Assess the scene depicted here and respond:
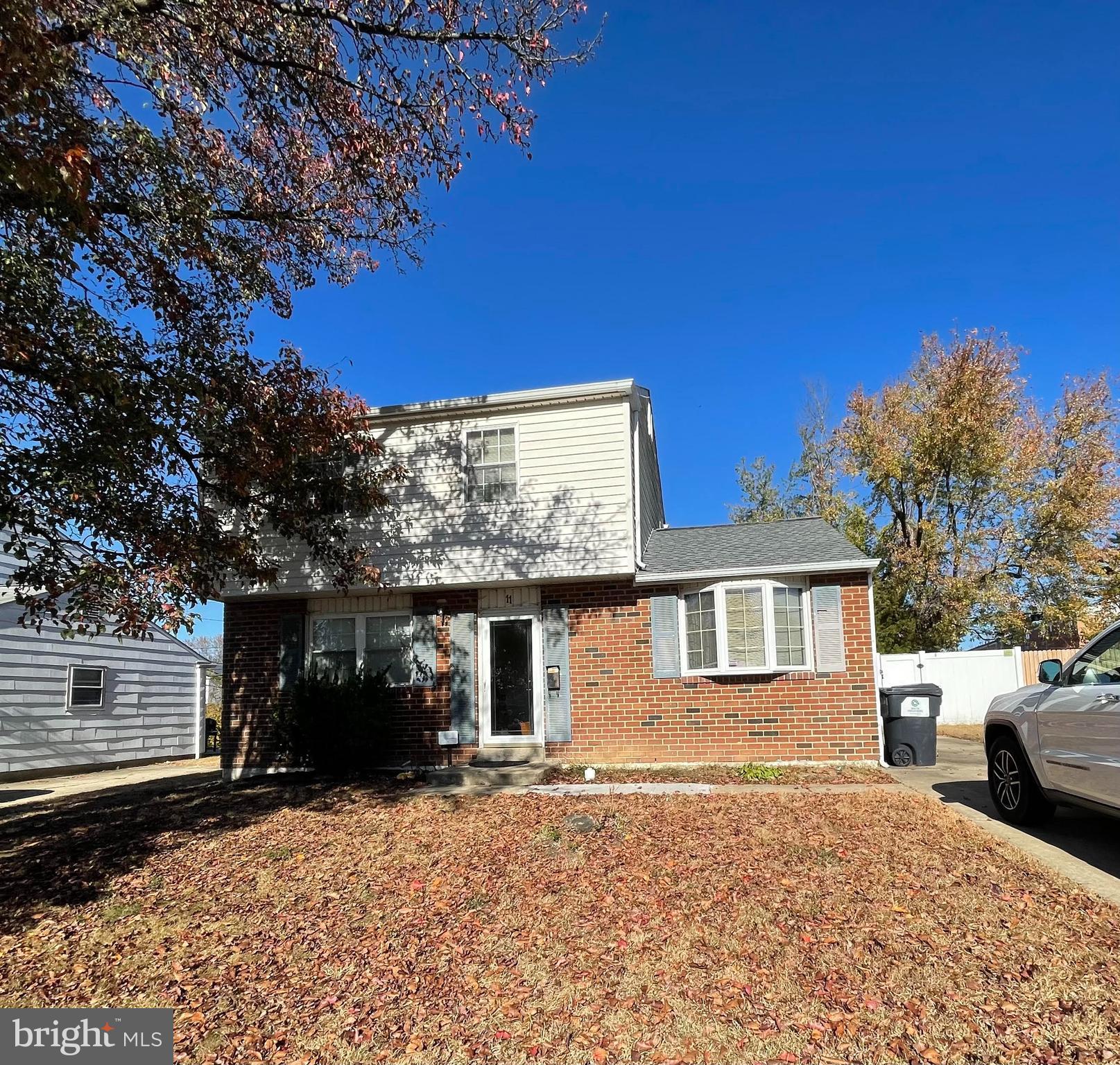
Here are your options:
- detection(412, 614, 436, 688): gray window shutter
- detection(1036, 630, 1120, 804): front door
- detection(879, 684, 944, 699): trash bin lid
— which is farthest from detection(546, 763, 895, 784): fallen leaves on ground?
detection(1036, 630, 1120, 804): front door

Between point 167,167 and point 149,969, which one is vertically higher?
point 167,167

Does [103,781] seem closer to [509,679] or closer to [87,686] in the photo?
[87,686]

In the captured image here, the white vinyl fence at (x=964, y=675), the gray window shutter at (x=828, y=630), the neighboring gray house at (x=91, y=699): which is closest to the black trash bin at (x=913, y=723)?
the gray window shutter at (x=828, y=630)

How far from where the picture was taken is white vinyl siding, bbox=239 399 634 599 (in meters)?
10.2

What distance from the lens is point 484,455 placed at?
10820 millimetres

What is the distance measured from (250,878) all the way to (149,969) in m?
1.44

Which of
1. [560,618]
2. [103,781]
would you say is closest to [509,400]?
[560,618]

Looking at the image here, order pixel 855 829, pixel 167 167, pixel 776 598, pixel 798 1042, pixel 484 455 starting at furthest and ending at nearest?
pixel 484 455 → pixel 776 598 → pixel 167 167 → pixel 855 829 → pixel 798 1042

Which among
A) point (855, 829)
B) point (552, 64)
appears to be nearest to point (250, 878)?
point (855, 829)

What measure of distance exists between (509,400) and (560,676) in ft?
13.5

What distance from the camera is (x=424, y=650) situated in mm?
10859

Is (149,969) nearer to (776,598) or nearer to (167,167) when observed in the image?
(167,167)

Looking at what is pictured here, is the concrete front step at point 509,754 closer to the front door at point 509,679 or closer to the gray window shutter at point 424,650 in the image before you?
the front door at point 509,679

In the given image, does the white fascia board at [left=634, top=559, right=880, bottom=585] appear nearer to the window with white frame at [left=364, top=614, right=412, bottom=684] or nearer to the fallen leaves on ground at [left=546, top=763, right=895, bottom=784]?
the fallen leaves on ground at [left=546, top=763, right=895, bottom=784]
